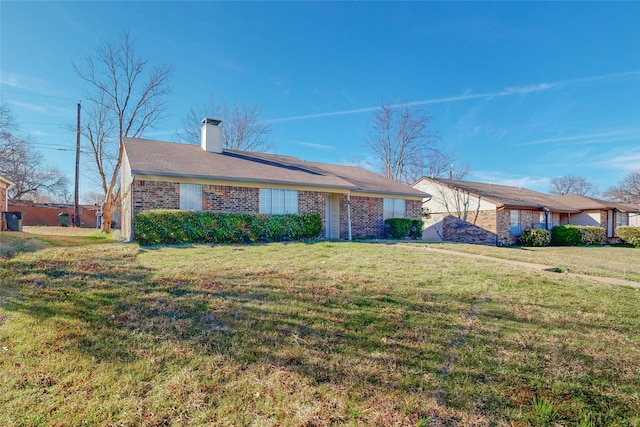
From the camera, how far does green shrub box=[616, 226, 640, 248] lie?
67.5ft

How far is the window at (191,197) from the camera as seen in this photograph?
11.8 meters

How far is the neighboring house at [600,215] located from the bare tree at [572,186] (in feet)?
96.0

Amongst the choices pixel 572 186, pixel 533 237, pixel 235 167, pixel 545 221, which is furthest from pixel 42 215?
pixel 572 186

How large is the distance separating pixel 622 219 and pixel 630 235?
5120mm

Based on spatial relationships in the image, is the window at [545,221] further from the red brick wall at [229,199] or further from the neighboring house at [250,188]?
the red brick wall at [229,199]

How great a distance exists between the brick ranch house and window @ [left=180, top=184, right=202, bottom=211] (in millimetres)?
13850

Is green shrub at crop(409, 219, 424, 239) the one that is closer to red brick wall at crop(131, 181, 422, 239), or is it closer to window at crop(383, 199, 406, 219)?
red brick wall at crop(131, 181, 422, 239)

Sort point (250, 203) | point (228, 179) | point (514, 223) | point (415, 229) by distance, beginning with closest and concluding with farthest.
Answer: point (228, 179) < point (250, 203) < point (415, 229) < point (514, 223)

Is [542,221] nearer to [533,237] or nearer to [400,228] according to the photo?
[533,237]

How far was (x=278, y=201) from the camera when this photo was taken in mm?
13578

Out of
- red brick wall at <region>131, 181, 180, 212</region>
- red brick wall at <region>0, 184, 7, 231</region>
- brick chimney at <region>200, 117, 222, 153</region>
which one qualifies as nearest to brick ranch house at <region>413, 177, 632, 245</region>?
brick chimney at <region>200, 117, 222, 153</region>

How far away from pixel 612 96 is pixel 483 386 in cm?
2473

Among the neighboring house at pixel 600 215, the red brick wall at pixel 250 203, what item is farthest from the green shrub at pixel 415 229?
the neighboring house at pixel 600 215

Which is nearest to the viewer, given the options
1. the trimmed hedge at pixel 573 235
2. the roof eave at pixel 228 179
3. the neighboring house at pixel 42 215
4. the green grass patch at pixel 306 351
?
the green grass patch at pixel 306 351
